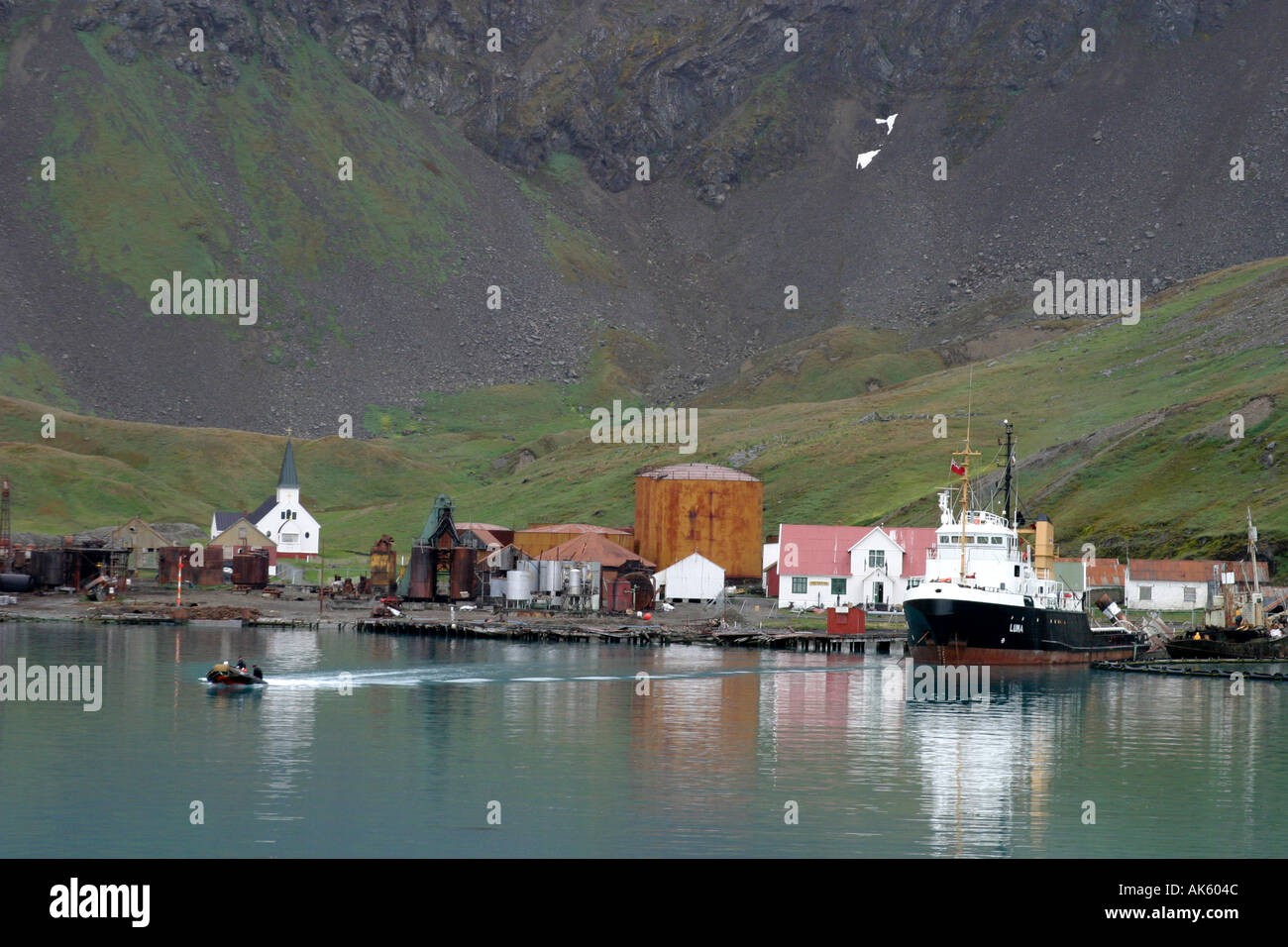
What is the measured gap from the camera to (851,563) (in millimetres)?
120438

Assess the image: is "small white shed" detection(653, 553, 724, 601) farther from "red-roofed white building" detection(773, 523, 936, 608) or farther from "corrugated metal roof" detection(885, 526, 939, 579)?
"corrugated metal roof" detection(885, 526, 939, 579)

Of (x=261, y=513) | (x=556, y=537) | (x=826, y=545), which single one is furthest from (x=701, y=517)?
(x=261, y=513)

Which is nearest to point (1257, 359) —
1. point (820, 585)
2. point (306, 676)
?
point (820, 585)

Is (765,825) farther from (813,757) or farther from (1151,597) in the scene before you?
(1151,597)

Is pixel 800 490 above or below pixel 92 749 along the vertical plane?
above

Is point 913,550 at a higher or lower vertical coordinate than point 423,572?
higher

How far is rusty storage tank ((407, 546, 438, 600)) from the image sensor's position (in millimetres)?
132250

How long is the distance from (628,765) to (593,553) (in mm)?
71718

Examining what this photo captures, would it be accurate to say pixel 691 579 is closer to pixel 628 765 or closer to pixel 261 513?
pixel 261 513

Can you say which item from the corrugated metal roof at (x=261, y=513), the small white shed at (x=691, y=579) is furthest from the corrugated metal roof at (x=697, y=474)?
the corrugated metal roof at (x=261, y=513)

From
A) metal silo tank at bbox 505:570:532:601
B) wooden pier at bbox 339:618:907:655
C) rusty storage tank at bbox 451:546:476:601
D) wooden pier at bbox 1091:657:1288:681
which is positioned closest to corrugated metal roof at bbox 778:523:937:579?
wooden pier at bbox 339:618:907:655

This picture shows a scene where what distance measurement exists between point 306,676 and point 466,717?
1567cm

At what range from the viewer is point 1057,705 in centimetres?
7675
